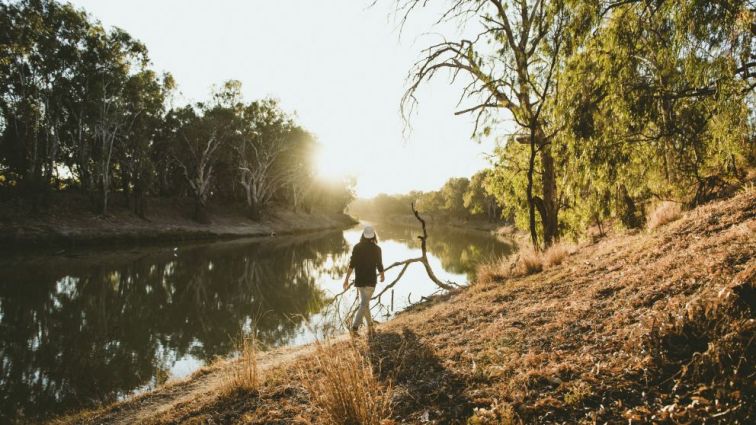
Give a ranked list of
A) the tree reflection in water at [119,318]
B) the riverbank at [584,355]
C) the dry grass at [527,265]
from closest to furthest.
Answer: the riverbank at [584,355] < the tree reflection in water at [119,318] < the dry grass at [527,265]

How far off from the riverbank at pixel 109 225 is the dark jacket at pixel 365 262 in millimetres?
24433

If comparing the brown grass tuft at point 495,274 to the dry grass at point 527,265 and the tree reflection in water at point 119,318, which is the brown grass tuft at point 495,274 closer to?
the dry grass at point 527,265

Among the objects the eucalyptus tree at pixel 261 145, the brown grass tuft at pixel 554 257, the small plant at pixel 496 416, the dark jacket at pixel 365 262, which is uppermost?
the eucalyptus tree at pixel 261 145

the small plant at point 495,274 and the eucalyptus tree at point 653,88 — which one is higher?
the eucalyptus tree at point 653,88

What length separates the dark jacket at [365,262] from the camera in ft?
25.5

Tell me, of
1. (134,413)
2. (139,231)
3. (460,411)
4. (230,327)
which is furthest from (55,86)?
(460,411)

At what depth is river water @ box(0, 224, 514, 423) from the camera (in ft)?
22.4

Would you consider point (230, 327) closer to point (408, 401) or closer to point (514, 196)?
point (408, 401)

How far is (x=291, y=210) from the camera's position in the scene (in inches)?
2452

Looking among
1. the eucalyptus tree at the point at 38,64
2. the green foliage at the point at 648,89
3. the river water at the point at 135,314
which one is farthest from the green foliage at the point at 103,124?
the green foliage at the point at 648,89

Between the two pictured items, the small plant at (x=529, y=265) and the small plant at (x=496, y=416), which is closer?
the small plant at (x=496, y=416)

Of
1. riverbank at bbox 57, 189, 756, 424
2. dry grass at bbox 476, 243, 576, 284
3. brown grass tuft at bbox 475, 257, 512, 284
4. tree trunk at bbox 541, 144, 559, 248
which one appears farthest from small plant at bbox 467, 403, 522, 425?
tree trunk at bbox 541, 144, 559, 248

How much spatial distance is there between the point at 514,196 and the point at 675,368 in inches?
443

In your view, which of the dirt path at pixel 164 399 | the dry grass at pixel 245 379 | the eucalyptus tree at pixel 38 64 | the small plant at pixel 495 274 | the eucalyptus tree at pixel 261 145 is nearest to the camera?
the dry grass at pixel 245 379
